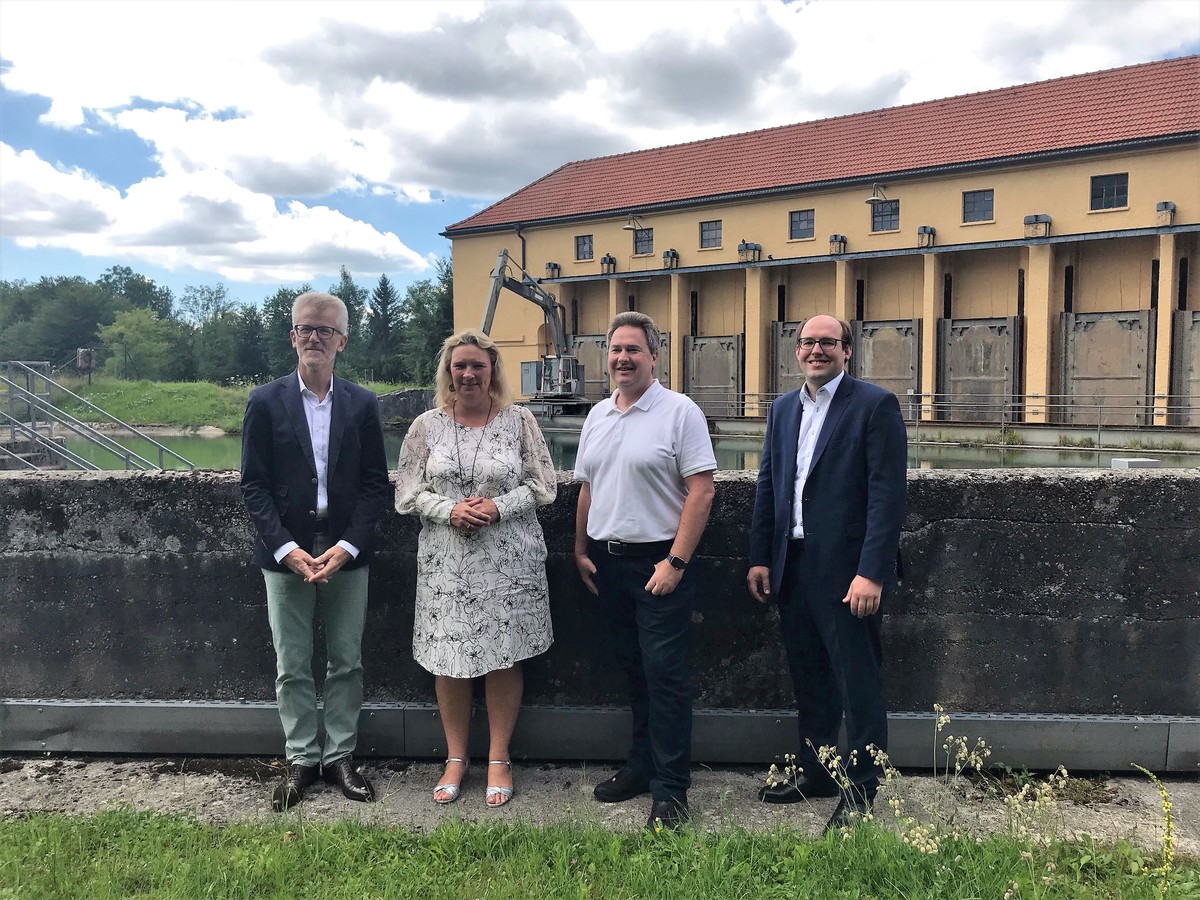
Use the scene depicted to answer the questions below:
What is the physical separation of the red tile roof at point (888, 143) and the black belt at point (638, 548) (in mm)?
29034

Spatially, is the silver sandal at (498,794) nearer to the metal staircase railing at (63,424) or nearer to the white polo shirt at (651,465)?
the white polo shirt at (651,465)

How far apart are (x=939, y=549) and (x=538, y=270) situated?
121 ft

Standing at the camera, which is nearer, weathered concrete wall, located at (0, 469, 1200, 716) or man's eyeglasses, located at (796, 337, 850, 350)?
man's eyeglasses, located at (796, 337, 850, 350)

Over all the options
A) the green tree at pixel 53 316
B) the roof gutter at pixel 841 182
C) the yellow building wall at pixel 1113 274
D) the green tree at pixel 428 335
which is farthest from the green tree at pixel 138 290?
the yellow building wall at pixel 1113 274

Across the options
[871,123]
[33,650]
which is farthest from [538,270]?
[33,650]

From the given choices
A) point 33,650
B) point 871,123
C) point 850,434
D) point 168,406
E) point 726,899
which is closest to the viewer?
point 726,899

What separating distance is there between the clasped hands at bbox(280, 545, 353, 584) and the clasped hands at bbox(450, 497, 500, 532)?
0.50 m

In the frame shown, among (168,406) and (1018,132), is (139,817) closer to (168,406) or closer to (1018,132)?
(1018,132)

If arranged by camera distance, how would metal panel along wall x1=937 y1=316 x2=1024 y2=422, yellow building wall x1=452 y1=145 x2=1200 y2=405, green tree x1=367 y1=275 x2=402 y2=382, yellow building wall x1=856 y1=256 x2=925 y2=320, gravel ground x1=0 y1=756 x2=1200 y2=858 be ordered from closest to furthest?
1. gravel ground x1=0 y1=756 x2=1200 y2=858
2. yellow building wall x1=452 y1=145 x2=1200 y2=405
3. metal panel along wall x1=937 y1=316 x2=1024 y2=422
4. yellow building wall x1=856 y1=256 x2=925 y2=320
5. green tree x1=367 y1=275 x2=402 y2=382

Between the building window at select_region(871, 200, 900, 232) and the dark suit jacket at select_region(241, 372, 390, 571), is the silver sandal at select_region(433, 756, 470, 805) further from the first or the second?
the building window at select_region(871, 200, 900, 232)

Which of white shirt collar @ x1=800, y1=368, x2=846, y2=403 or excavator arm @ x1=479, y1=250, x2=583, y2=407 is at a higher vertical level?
excavator arm @ x1=479, y1=250, x2=583, y2=407

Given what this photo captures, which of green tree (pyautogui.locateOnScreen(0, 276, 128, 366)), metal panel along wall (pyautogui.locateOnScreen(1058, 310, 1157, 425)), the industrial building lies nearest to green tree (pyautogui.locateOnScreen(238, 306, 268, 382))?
green tree (pyautogui.locateOnScreen(0, 276, 128, 366))

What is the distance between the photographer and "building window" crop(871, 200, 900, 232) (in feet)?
101

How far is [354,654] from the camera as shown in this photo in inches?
145
